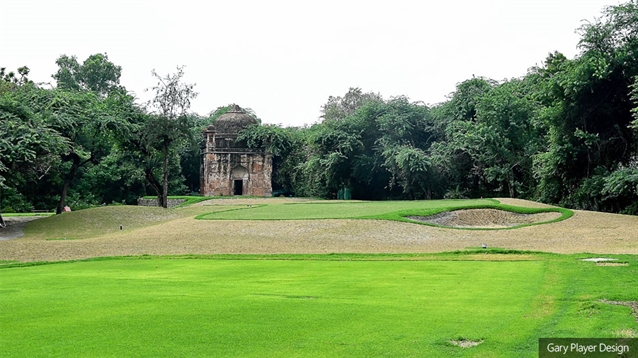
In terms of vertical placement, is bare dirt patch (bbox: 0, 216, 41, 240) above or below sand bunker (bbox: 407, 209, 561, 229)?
below

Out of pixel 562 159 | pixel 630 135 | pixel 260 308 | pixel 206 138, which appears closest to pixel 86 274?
pixel 260 308

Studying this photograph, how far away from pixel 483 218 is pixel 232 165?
129ft

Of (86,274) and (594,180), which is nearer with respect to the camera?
(86,274)

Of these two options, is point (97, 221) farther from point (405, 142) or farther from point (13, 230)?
point (405, 142)

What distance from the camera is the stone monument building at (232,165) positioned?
67.1 meters

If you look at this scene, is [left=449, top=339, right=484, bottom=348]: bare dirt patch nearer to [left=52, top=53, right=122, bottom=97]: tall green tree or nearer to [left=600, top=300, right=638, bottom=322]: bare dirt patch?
[left=600, top=300, right=638, bottom=322]: bare dirt patch

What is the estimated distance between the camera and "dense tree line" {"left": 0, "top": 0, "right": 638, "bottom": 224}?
3569cm

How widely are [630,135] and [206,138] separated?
43290 mm

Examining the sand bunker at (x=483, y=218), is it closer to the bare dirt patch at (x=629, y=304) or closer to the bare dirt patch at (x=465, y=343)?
the bare dirt patch at (x=629, y=304)

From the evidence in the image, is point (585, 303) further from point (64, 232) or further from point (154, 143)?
point (154, 143)

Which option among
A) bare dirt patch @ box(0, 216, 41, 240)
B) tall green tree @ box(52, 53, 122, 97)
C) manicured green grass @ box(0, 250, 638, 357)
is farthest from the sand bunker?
tall green tree @ box(52, 53, 122, 97)

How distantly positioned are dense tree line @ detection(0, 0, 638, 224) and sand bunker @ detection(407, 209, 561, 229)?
4854 mm

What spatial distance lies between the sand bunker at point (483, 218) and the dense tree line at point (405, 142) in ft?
15.9

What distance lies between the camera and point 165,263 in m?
18.3
